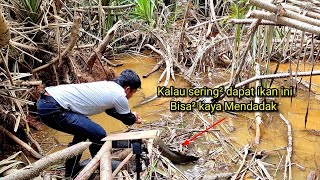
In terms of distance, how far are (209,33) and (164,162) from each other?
3476 mm

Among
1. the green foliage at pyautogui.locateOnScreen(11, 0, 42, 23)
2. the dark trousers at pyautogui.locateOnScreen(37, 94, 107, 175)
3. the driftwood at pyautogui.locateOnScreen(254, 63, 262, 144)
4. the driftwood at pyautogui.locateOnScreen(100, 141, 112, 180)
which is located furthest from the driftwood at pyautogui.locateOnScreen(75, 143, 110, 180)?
the green foliage at pyautogui.locateOnScreen(11, 0, 42, 23)

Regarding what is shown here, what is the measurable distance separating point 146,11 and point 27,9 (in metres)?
2.79

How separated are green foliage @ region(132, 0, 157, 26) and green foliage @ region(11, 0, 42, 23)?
102 inches

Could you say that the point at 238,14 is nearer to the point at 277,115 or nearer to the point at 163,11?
the point at 277,115

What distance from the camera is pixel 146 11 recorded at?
7094 mm

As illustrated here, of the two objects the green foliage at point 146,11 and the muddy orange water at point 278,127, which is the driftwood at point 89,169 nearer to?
the muddy orange water at point 278,127

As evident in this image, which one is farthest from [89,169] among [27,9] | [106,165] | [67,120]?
[27,9]

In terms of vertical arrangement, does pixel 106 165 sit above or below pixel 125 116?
below

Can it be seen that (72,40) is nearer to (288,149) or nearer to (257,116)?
(257,116)

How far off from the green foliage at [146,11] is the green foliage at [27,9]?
8.54 feet

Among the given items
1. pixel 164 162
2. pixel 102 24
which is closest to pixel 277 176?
pixel 164 162

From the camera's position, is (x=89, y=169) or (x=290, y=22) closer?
(x=290, y=22)

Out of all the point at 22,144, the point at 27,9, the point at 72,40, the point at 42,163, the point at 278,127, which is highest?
the point at 27,9

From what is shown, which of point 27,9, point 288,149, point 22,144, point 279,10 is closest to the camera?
point 279,10
